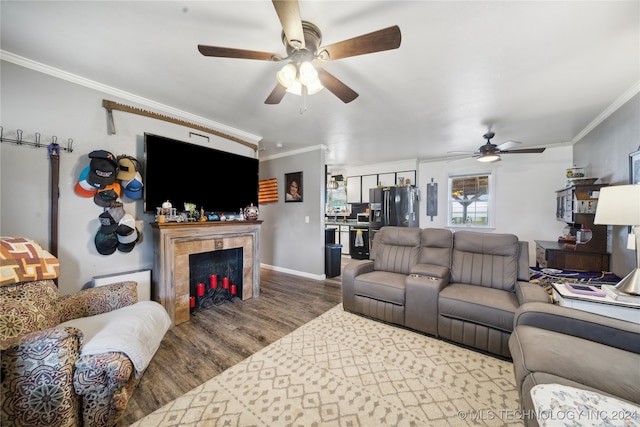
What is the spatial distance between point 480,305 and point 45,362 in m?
2.92

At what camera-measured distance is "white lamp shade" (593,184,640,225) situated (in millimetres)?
1519

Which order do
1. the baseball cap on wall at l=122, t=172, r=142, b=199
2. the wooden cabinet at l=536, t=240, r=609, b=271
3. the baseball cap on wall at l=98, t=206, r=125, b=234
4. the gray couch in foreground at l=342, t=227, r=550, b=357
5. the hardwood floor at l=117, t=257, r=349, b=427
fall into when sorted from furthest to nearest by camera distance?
the wooden cabinet at l=536, t=240, r=609, b=271, the baseball cap on wall at l=122, t=172, r=142, b=199, the baseball cap on wall at l=98, t=206, r=125, b=234, the gray couch in foreground at l=342, t=227, r=550, b=357, the hardwood floor at l=117, t=257, r=349, b=427

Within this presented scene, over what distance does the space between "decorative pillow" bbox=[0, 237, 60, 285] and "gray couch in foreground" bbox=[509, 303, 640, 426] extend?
9.60 feet

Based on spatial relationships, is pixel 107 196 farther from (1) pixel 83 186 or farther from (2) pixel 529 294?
(2) pixel 529 294

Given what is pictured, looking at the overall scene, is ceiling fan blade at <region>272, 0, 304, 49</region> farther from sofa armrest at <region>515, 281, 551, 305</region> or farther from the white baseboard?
the white baseboard

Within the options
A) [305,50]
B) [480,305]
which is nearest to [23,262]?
[305,50]

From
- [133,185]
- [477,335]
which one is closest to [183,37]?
[133,185]

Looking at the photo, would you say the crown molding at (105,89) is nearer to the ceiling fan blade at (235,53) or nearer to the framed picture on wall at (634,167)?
the ceiling fan blade at (235,53)

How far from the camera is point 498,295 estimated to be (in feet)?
7.02

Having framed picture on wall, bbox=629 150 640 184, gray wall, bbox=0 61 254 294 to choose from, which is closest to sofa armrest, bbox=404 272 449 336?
framed picture on wall, bbox=629 150 640 184

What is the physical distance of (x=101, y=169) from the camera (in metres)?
2.11

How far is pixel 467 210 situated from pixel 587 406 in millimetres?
5300

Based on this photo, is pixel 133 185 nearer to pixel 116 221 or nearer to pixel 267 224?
pixel 116 221

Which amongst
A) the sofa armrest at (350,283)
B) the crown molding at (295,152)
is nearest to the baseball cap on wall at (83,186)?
the sofa armrest at (350,283)
